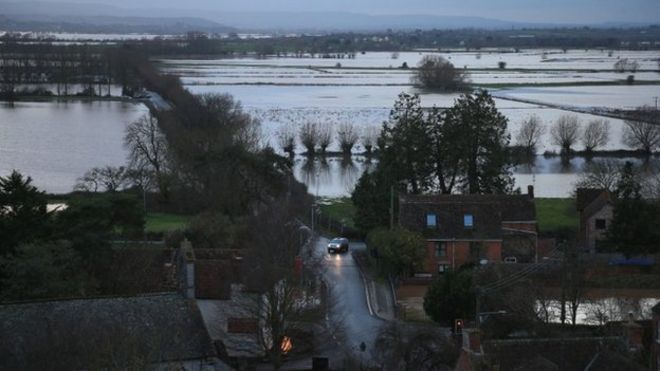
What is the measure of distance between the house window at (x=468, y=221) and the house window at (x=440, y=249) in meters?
0.81

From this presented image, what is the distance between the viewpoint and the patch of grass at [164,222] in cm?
3322

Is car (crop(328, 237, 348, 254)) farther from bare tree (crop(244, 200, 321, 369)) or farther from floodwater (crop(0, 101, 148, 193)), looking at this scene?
floodwater (crop(0, 101, 148, 193))

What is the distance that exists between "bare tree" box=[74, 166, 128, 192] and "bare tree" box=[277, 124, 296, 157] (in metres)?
15.7

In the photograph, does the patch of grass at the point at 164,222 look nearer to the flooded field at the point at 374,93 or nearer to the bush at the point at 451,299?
the flooded field at the point at 374,93

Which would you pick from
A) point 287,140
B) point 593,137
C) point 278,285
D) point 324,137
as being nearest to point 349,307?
point 278,285

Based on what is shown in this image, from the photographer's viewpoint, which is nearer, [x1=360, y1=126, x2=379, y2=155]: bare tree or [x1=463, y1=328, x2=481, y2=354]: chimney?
[x1=463, y1=328, x2=481, y2=354]: chimney

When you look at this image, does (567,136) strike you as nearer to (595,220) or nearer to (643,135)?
(643,135)

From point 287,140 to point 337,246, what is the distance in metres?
28.4

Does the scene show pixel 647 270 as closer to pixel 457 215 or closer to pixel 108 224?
pixel 457 215

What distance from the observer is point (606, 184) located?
122 feet

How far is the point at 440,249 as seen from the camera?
91.0 ft

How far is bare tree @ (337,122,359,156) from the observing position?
5747 centimetres

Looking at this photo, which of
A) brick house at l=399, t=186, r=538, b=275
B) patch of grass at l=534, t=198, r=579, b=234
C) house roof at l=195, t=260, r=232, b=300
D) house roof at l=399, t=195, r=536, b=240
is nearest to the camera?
house roof at l=195, t=260, r=232, b=300

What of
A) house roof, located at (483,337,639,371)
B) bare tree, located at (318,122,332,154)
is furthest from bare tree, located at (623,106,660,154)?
house roof, located at (483,337,639,371)
